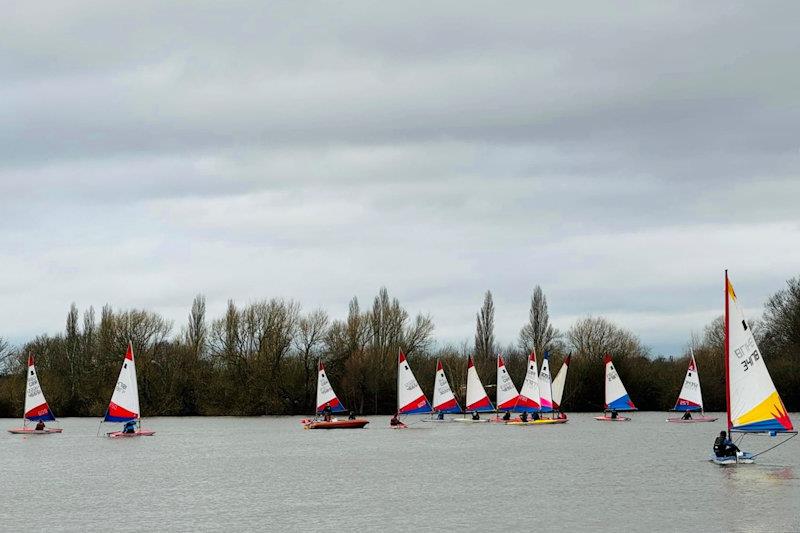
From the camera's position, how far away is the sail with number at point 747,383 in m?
38.2

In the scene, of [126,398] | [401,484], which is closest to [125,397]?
[126,398]

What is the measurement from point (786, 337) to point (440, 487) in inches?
2938

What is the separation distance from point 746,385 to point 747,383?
0.29 ft

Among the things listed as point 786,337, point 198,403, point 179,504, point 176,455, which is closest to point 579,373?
point 786,337

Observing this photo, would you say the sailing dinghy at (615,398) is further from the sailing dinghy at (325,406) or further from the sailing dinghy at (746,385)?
the sailing dinghy at (746,385)

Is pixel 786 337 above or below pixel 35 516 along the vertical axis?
above

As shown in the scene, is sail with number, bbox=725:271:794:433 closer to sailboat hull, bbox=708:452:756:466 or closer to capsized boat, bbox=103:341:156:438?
sailboat hull, bbox=708:452:756:466

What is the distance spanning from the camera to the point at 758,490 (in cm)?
3578

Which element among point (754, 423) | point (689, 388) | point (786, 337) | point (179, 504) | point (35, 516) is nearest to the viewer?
point (35, 516)

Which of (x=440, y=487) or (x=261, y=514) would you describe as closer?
A: (x=261, y=514)

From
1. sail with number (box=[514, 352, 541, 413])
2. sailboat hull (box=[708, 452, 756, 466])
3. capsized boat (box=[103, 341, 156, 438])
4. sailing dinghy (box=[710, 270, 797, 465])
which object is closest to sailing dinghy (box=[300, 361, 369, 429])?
sail with number (box=[514, 352, 541, 413])

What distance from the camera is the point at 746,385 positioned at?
38469 millimetres

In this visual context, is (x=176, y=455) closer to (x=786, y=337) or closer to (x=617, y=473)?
(x=617, y=473)

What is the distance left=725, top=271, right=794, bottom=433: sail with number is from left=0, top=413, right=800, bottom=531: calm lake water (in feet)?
7.40
